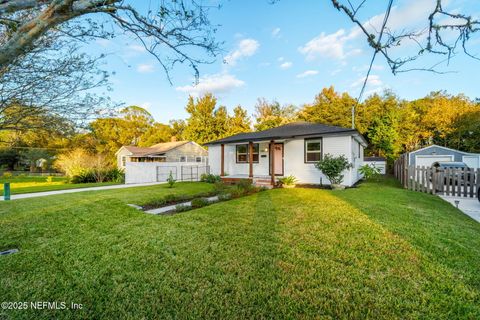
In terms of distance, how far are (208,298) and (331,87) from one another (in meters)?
32.0

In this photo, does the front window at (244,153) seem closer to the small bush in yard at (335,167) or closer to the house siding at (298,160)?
the house siding at (298,160)

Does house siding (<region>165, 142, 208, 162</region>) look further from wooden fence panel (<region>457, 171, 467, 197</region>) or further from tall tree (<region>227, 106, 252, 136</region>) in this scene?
wooden fence panel (<region>457, 171, 467, 197</region>)

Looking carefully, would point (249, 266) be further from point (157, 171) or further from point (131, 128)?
point (131, 128)

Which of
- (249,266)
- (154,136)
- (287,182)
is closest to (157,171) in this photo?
(287,182)


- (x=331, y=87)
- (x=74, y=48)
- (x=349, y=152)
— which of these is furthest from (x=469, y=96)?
(x=74, y=48)

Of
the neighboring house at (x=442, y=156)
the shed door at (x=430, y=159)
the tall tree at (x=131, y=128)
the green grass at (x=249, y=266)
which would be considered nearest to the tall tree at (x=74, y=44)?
the green grass at (x=249, y=266)

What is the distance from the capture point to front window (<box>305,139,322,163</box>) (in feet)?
37.4

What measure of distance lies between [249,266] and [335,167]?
841 centimetres

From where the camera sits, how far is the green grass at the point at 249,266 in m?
2.01

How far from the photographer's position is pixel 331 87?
95.7 feet

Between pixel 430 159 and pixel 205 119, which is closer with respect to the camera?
pixel 430 159

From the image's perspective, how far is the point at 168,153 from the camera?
80.5 ft

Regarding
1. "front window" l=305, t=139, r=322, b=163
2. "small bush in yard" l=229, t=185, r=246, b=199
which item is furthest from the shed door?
"small bush in yard" l=229, t=185, r=246, b=199

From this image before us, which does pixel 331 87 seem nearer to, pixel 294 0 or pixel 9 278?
pixel 294 0
